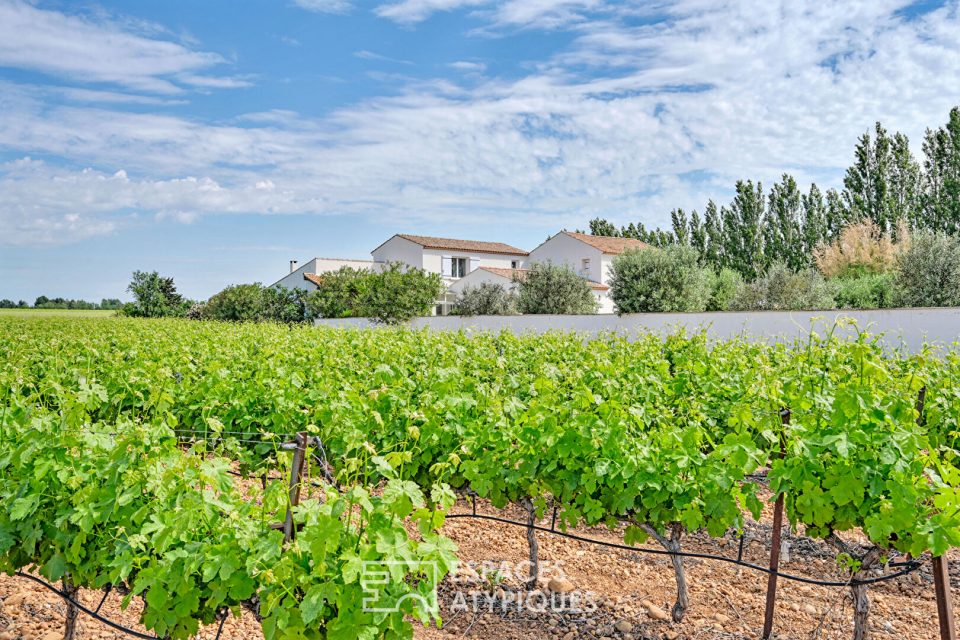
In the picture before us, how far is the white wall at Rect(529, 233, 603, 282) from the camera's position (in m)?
41.3

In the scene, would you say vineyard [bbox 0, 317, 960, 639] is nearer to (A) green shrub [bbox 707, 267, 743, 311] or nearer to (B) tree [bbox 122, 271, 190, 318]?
(A) green shrub [bbox 707, 267, 743, 311]

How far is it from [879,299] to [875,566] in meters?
25.1

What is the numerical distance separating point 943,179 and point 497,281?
965 inches

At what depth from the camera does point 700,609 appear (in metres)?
4.36

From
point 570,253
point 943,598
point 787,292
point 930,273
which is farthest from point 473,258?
point 943,598

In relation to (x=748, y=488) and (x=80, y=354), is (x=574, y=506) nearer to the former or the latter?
(x=748, y=488)

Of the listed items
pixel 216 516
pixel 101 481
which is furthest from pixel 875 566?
pixel 101 481

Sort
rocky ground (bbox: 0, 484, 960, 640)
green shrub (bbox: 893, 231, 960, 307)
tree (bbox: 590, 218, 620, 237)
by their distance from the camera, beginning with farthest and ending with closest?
tree (bbox: 590, 218, 620, 237), green shrub (bbox: 893, 231, 960, 307), rocky ground (bbox: 0, 484, 960, 640)

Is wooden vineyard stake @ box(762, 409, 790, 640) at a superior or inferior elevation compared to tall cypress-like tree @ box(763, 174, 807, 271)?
inferior

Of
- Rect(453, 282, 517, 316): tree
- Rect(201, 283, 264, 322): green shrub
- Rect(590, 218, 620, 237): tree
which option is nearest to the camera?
Rect(453, 282, 517, 316): tree


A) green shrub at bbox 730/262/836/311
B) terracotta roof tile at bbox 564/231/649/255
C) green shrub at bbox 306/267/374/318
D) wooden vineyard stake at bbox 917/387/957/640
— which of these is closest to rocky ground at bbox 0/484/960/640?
wooden vineyard stake at bbox 917/387/957/640

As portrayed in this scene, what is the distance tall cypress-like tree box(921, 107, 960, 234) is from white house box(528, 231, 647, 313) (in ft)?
50.4

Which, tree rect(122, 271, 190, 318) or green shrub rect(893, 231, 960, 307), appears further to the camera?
tree rect(122, 271, 190, 318)

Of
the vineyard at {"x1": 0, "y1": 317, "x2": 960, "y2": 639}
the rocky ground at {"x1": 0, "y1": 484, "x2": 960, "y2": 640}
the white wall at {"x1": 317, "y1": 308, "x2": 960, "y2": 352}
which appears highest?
the white wall at {"x1": 317, "y1": 308, "x2": 960, "y2": 352}
